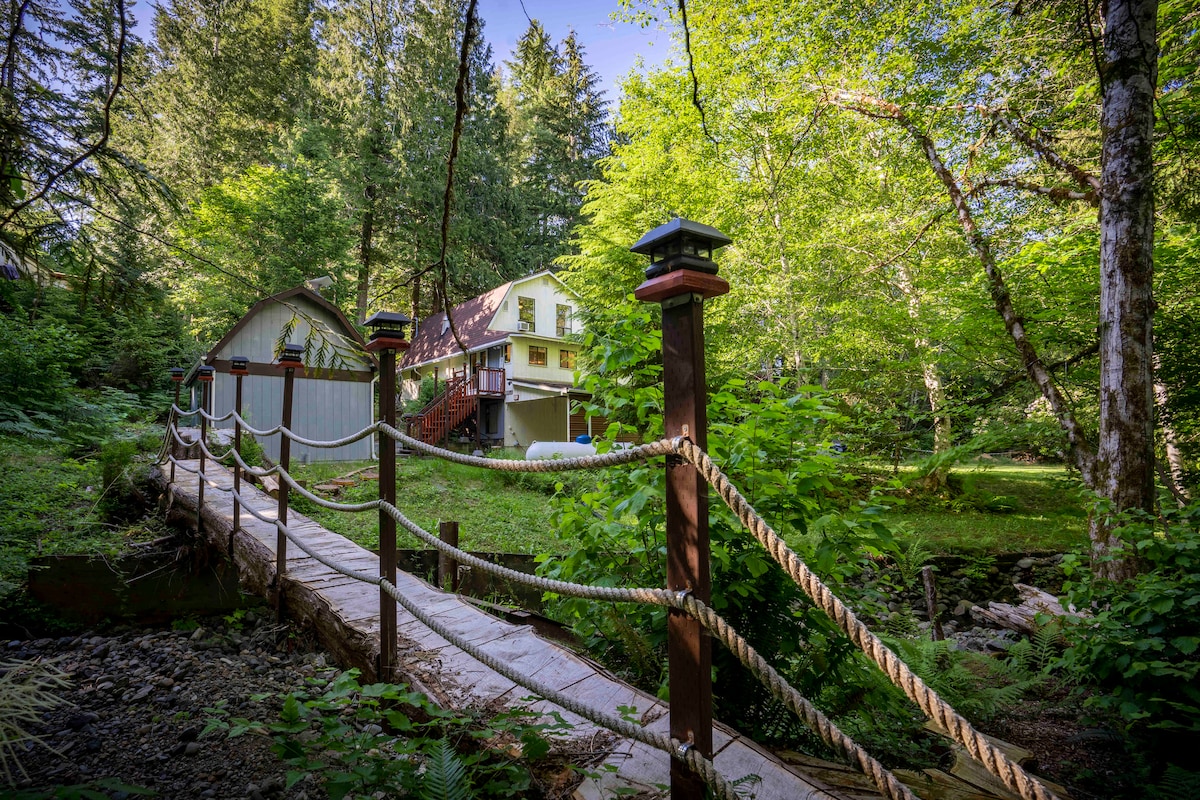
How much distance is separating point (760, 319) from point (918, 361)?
627cm

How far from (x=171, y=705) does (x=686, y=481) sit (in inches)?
119

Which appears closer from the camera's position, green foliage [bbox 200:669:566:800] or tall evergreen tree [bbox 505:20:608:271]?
green foliage [bbox 200:669:566:800]

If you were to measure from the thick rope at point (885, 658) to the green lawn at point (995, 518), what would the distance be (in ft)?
25.5

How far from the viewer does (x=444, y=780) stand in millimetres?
1356

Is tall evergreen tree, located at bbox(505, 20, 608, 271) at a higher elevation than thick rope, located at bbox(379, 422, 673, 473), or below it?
higher

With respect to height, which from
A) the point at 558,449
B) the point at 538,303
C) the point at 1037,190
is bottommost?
the point at 558,449

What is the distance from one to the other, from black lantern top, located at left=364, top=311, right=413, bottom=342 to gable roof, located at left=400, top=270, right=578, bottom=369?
628 inches

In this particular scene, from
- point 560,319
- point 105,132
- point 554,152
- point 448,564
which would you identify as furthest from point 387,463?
point 554,152

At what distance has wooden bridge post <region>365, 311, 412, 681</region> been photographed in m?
2.33

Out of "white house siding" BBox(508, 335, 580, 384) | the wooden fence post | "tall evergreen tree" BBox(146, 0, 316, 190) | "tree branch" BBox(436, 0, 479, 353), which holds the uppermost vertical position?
"tall evergreen tree" BBox(146, 0, 316, 190)

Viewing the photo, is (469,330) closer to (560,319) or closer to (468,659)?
(560,319)

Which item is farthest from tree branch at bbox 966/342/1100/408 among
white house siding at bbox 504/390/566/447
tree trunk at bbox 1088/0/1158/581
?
white house siding at bbox 504/390/566/447

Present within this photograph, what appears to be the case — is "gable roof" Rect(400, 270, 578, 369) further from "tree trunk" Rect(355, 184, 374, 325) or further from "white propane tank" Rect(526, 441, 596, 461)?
"white propane tank" Rect(526, 441, 596, 461)

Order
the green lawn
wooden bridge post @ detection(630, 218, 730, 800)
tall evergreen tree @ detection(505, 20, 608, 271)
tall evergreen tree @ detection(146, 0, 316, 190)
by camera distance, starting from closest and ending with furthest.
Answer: wooden bridge post @ detection(630, 218, 730, 800), the green lawn, tall evergreen tree @ detection(146, 0, 316, 190), tall evergreen tree @ detection(505, 20, 608, 271)
